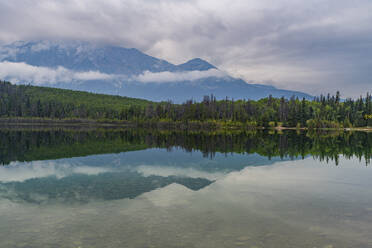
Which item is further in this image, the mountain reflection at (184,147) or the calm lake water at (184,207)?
the mountain reflection at (184,147)

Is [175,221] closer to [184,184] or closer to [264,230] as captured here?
[264,230]

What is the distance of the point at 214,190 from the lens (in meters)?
22.6

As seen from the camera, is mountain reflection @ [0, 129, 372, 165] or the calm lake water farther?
mountain reflection @ [0, 129, 372, 165]

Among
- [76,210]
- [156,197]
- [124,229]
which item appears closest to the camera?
[124,229]

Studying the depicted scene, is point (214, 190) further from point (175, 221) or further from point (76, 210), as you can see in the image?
point (76, 210)

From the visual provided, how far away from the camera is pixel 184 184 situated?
2461 centimetres

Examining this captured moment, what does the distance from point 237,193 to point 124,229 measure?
1028 centimetres

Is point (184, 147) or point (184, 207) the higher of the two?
point (184, 207)

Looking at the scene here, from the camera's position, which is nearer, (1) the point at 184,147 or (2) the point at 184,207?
(2) the point at 184,207

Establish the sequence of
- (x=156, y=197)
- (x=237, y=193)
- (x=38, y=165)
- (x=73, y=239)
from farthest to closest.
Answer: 1. (x=38, y=165)
2. (x=237, y=193)
3. (x=156, y=197)
4. (x=73, y=239)

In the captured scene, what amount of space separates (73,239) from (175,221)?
5.04 metres

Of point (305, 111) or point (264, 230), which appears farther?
point (305, 111)

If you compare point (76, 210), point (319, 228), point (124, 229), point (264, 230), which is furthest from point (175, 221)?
point (319, 228)

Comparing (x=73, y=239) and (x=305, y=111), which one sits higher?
(x=305, y=111)
